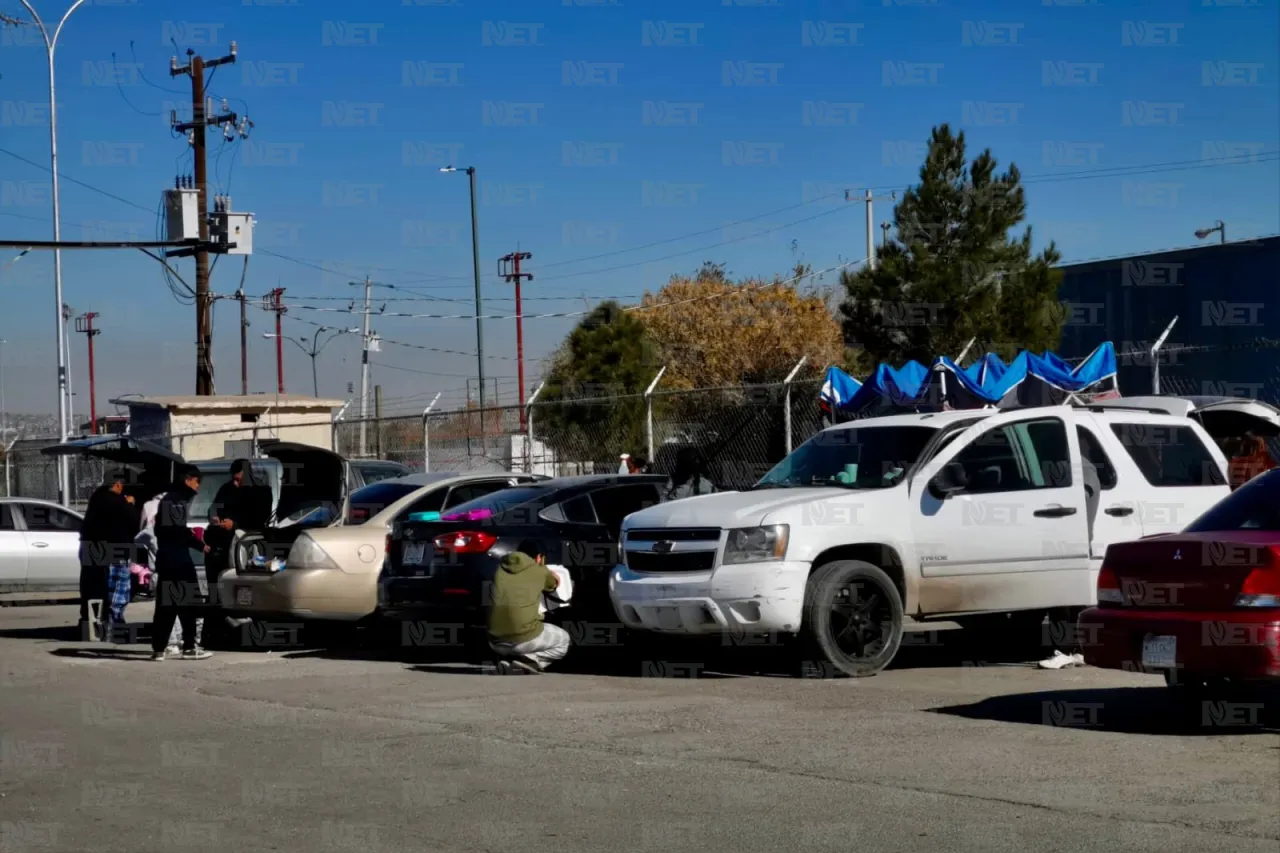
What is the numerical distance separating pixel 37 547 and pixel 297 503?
803cm

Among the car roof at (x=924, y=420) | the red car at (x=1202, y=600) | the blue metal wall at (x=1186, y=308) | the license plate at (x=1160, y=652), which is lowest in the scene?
the license plate at (x=1160, y=652)

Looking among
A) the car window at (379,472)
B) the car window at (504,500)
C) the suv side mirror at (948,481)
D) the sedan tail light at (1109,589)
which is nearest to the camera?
the sedan tail light at (1109,589)

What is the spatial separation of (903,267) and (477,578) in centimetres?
2191

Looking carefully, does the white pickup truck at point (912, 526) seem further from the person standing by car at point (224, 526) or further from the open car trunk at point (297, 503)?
the person standing by car at point (224, 526)

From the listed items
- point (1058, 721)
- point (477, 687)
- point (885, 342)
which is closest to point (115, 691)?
point (477, 687)

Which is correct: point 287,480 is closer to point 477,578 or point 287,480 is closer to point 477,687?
point 477,578

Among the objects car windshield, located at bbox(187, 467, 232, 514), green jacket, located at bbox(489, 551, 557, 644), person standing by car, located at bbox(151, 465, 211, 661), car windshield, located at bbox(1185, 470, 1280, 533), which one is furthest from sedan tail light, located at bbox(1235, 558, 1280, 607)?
car windshield, located at bbox(187, 467, 232, 514)

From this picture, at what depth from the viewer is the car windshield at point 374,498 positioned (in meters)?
15.0

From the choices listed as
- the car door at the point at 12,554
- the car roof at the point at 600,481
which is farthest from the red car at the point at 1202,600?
the car door at the point at 12,554

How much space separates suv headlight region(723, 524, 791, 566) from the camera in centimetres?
1140

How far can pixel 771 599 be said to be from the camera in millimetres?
11320

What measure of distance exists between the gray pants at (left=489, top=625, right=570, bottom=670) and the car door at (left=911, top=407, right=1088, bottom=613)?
117 inches

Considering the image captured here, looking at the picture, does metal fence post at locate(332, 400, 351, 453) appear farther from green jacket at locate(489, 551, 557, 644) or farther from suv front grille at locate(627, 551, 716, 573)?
suv front grille at locate(627, 551, 716, 573)

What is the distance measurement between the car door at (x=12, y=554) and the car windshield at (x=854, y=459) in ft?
41.8
